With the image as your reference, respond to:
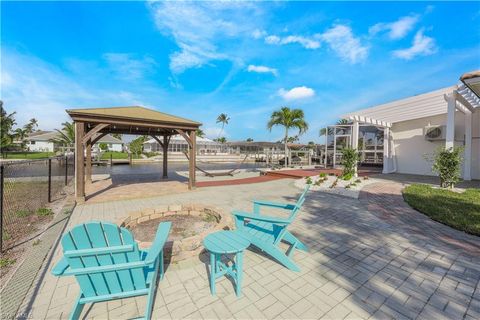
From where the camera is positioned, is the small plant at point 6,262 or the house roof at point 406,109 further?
the house roof at point 406,109

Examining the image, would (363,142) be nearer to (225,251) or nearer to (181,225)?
(181,225)

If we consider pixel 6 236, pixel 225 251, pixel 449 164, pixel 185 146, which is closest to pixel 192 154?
pixel 6 236

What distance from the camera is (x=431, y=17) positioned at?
8.31m

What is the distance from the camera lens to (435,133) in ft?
41.6

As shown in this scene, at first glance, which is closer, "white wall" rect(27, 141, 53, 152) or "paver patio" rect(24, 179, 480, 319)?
"paver patio" rect(24, 179, 480, 319)

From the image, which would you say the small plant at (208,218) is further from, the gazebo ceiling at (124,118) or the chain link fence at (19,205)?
the gazebo ceiling at (124,118)

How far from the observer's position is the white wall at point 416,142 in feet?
40.5

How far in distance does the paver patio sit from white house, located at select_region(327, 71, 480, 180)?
7765mm

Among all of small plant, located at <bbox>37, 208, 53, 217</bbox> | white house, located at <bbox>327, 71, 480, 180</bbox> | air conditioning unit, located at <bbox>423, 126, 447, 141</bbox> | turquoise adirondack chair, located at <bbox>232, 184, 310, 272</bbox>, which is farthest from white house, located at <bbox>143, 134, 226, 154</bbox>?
turquoise adirondack chair, located at <bbox>232, 184, 310, 272</bbox>

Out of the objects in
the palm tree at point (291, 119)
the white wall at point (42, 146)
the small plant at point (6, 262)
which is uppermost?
the palm tree at point (291, 119)

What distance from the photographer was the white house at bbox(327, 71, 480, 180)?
9305mm

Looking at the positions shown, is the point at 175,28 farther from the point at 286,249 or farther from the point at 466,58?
the point at 466,58

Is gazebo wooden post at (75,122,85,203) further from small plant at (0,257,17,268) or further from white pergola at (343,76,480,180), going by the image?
white pergola at (343,76,480,180)

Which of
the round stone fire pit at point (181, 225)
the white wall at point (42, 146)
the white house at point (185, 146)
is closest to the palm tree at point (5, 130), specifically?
the white wall at point (42, 146)
